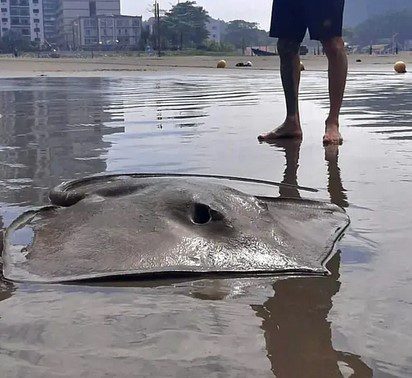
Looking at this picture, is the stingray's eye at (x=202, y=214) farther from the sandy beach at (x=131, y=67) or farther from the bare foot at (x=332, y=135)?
the sandy beach at (x=131, y=67)

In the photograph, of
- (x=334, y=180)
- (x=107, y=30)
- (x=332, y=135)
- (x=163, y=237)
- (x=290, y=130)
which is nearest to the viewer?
(x=163, y=237)

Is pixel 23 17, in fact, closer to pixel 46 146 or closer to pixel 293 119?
pixel 46 146

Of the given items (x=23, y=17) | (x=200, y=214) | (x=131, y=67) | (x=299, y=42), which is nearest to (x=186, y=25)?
(x=23, y=17)

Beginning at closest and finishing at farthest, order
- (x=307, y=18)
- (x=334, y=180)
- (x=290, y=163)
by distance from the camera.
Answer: (x=334, y=180)
(x=290, y=163)
(x=307, y=18)

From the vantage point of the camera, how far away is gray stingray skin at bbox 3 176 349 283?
1774 millimetres

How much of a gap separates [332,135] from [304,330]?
3290 millimetres

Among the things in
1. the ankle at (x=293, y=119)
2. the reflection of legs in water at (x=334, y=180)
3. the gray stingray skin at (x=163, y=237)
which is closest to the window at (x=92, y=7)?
the ankle at (x=293, y=119)

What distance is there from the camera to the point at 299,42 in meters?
5.11

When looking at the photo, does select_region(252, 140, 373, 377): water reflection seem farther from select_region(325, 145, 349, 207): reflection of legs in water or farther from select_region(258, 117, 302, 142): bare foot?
select_region(258, 117, 302, 142): bare foot

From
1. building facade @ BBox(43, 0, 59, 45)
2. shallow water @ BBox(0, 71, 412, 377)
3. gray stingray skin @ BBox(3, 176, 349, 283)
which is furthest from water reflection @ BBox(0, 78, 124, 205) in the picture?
building facade @ BBox(43, 0, 59, 45)

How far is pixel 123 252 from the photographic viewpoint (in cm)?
179

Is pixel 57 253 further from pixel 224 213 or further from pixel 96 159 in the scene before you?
pixel 96 159

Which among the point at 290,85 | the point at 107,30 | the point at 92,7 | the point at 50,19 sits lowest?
the point at 107,30

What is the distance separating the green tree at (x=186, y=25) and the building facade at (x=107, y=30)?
16380 mm
